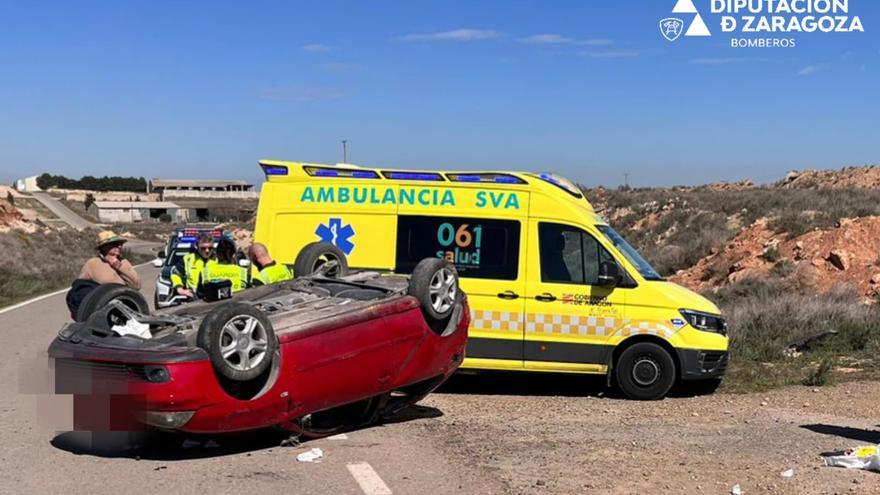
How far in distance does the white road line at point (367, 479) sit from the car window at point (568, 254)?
3.72 meters

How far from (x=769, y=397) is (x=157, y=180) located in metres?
172

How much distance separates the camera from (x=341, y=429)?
24.5 ft

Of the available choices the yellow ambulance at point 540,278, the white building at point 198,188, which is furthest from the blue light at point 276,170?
the white building at point 198,188

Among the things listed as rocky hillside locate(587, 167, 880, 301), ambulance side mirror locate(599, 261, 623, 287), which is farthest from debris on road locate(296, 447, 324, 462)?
rocky hillside locate(587, 167, 880, 301)

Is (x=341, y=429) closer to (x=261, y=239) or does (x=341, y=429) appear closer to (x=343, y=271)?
(x=343, y=271)

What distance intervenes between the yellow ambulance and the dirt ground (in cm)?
43

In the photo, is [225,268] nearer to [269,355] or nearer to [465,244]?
[465,244]

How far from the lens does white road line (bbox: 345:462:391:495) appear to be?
5757 millimetres

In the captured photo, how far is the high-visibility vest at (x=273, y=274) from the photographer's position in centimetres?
887

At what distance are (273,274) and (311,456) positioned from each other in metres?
2.80

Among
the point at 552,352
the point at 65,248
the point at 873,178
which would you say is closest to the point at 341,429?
the point at 552,352

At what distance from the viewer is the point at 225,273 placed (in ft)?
30.5

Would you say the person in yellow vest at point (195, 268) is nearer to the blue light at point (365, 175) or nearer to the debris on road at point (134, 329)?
the blue light at point (365, 175)

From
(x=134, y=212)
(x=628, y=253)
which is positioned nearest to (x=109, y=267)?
(x=628, y=253)
